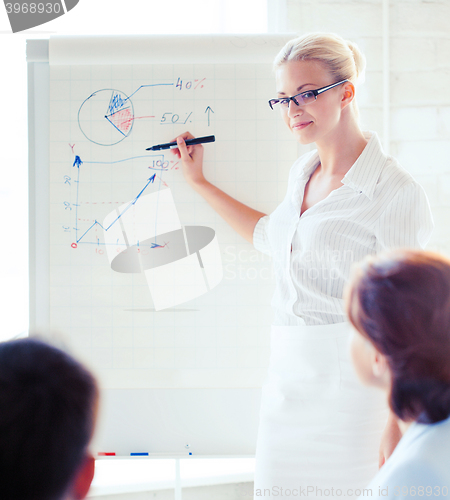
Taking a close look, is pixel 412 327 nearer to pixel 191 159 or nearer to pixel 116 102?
pixel 191 159

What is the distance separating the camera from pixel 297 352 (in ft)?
2.96

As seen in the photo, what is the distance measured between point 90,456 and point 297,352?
50 cm

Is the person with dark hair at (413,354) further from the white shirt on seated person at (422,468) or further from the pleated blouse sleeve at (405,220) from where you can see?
the pleated blouse sleeve at (405,220)

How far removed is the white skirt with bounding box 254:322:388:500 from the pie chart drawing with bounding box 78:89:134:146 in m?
0.62

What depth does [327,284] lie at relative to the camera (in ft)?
2.93

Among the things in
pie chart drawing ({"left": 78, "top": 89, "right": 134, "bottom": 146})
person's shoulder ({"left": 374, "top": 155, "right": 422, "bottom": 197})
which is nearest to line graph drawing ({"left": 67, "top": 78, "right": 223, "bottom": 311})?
pie chart drawing ({"left": 78, "top": 89, "right": 134, "bottom": 146})

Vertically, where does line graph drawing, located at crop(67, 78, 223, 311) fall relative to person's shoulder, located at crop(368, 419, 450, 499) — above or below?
above

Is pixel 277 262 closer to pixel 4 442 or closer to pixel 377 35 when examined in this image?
pixel 4 442

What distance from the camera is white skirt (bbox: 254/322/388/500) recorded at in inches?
34.2

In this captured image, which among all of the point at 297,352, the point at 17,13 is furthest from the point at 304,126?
the point at 17,13

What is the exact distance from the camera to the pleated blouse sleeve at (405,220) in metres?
0.80

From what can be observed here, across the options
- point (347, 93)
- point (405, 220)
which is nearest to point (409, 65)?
point (347, 93)
